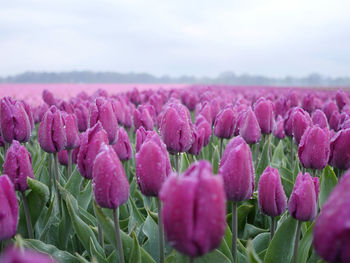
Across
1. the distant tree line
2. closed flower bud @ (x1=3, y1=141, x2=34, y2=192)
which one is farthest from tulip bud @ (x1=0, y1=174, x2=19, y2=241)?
the distant tree line

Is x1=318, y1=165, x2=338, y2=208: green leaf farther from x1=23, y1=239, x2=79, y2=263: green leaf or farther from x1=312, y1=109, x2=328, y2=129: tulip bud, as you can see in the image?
x1=23, y1=239, x2=79, y2=263: green leaf

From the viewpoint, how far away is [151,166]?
3.62 feet

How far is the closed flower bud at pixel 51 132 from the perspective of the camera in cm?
165

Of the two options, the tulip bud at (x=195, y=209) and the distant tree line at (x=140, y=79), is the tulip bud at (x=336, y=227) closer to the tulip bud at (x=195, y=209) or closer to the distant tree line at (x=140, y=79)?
the tulip bud at (x=195, y=209)

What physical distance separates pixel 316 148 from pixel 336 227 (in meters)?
0.94

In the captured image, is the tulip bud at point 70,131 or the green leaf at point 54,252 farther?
the tulip bud at point 70,131

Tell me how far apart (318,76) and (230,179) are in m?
93.8

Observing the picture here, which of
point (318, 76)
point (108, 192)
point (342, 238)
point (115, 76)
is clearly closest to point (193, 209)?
point (342, 238)

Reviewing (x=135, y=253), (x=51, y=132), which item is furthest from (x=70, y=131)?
(x=135, y=253)

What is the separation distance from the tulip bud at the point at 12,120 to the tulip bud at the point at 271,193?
1.24 metres

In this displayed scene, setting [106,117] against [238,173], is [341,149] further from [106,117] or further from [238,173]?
[106,117]

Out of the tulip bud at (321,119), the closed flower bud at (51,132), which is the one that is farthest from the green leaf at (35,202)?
the tulip bud at (321,119)

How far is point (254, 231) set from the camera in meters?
1.88

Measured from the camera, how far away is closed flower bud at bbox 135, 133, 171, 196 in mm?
1093
